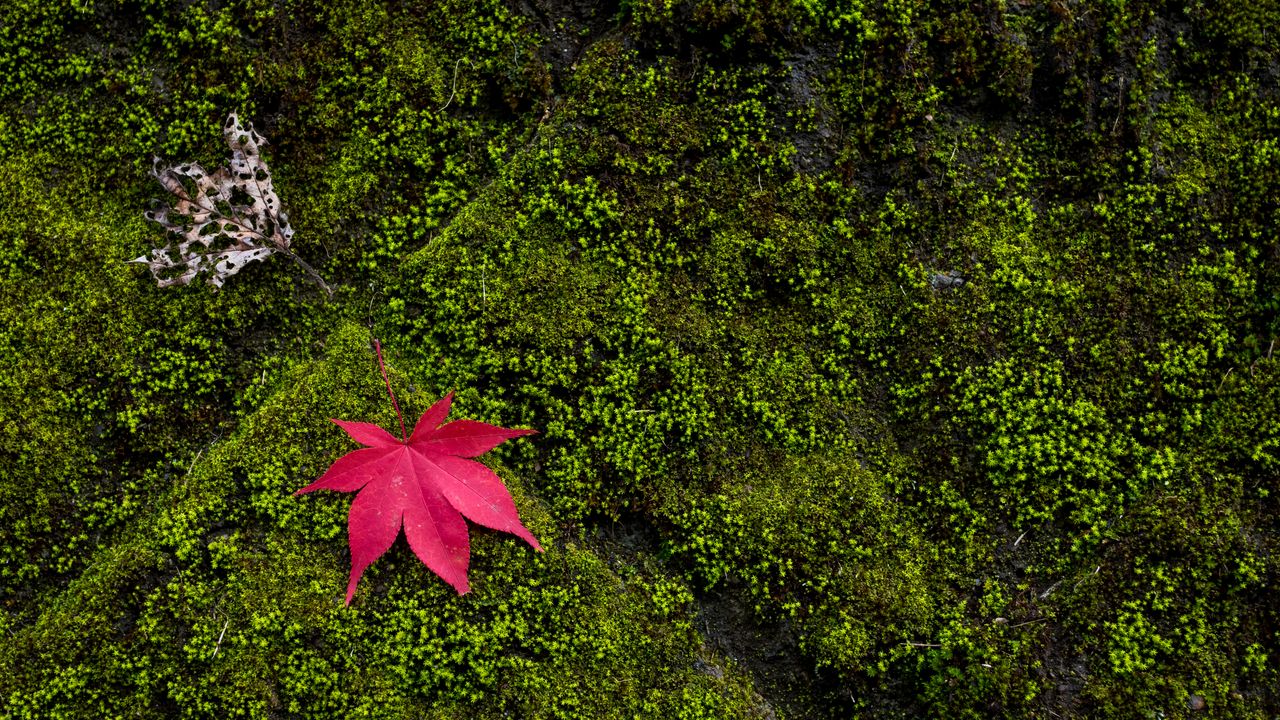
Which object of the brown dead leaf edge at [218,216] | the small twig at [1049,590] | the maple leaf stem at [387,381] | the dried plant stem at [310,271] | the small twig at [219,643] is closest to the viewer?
the small twig at [219,643]

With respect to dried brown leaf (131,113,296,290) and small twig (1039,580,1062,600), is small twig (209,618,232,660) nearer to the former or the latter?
dried brown leaf (131,113,296,290)

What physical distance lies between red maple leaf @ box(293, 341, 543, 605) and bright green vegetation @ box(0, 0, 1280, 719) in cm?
28

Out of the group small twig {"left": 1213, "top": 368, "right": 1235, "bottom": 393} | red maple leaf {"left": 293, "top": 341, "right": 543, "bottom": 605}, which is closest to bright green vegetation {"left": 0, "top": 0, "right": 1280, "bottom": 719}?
small twig {"left": 1213, "top": 368, "right": 1235, "bottom": 393}

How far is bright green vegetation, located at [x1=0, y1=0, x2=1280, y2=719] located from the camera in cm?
352

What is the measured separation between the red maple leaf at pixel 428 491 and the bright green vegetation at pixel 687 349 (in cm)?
28

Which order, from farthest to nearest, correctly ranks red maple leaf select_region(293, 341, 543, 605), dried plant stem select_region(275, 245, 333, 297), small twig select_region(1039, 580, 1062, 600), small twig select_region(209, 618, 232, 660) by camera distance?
dried plant stem select_region(275, 245, 333, 297) < small twig select_region(1039, 580, 1062, 600) < small twig select_region(209, 618, 232, 660) < red maple leaf select_region(293, 341, 543, 605)

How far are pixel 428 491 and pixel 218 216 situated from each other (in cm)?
187

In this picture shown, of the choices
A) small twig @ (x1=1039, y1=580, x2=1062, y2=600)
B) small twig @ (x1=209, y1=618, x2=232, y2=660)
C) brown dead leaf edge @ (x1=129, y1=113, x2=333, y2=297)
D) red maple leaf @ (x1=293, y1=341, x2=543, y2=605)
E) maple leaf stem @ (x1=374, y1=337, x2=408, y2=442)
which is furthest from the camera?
brown dead leaf edge @ (x1=129, y1=113, x2=333, y2=297)

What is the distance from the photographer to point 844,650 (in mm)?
3592

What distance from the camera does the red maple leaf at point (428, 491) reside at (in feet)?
10.6

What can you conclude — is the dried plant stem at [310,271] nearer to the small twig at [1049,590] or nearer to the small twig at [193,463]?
the small twig at [193,463]

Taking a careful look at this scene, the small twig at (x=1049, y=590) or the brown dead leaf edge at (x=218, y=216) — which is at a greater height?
the brown dead leaf edge at (x=218, y=216)

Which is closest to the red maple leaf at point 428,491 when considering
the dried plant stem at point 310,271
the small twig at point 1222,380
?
the dried plant stem at point 310,271

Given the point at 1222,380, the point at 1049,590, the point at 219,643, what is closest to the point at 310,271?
the point at 219,643
